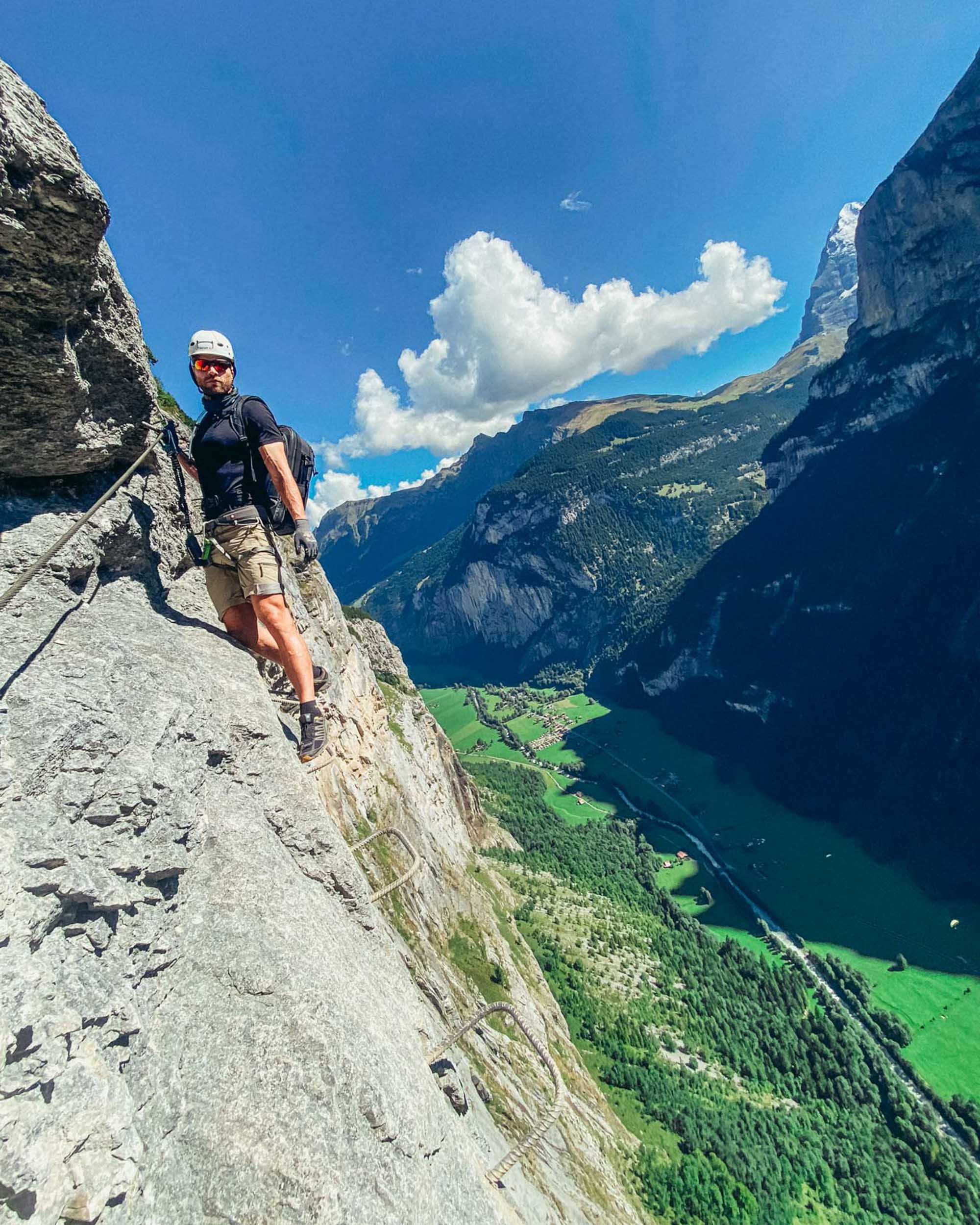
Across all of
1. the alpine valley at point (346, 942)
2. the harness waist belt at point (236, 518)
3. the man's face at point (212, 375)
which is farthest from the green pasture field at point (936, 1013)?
the man's face at point (212, 375)

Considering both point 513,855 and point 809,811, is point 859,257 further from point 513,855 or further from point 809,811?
point 513,855

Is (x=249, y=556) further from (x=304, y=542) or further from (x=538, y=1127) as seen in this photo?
(x=538, y=1127)

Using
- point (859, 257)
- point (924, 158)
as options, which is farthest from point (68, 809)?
point (859, 257)

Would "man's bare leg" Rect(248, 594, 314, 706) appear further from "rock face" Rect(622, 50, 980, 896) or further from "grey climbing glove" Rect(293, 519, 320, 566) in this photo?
"rock face" Rect(622, 50, 980, 896)

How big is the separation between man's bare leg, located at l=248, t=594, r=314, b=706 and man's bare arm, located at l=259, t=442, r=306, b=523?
1387 millimetres

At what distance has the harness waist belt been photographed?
8375 millimetres

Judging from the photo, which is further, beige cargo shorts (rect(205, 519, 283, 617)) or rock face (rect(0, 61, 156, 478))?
beige cargo shorts (rect(205, 519, 283, 617))

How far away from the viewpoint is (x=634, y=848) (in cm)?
11856

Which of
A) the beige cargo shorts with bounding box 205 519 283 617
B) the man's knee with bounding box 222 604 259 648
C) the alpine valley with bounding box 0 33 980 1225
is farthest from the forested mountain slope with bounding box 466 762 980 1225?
A: the beige cargo shorts with bounding box 205 519 283 617

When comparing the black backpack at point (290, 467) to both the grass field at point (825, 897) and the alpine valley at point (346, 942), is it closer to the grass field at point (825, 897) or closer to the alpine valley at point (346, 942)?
the alpine valley at point (346, 942)

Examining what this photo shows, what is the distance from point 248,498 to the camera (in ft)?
28.6

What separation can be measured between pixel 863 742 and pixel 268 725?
575ft

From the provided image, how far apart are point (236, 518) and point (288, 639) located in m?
2.00

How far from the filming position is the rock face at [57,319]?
Result: 5473mm
